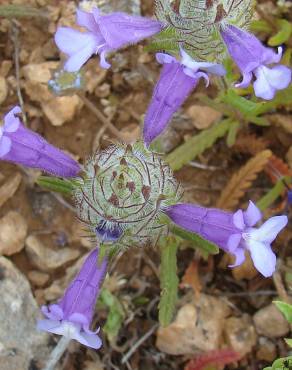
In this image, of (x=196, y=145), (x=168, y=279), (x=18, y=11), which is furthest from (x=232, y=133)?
(x=18, y=11)

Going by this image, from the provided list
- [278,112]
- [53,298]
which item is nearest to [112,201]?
[53,298]

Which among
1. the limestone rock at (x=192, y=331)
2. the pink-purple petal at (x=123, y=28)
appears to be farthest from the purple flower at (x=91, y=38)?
the limestone rock at (x=192, y=331)

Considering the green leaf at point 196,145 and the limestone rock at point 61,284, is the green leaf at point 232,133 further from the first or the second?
the limestone rock at point 61,284

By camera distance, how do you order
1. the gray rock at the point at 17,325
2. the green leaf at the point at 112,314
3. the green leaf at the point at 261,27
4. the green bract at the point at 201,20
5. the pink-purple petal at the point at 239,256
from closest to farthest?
the pink-purple petal at the point at 239,256 < the green bract at the point at 201,20 < the gray rock at the point at 17,325 < the green leaf at the point at 112,314 < the green leaf at the point at 261,27

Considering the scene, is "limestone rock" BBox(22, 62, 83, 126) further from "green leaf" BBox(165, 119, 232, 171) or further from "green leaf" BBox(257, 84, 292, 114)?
"green leaf" BBox(257, 84, 292, 114)

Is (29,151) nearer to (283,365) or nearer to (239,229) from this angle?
(239,229)

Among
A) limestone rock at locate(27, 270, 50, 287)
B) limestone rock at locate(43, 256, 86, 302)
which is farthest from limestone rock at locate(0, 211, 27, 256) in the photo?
limestone rock at locate(43, 256, 86, 302)
